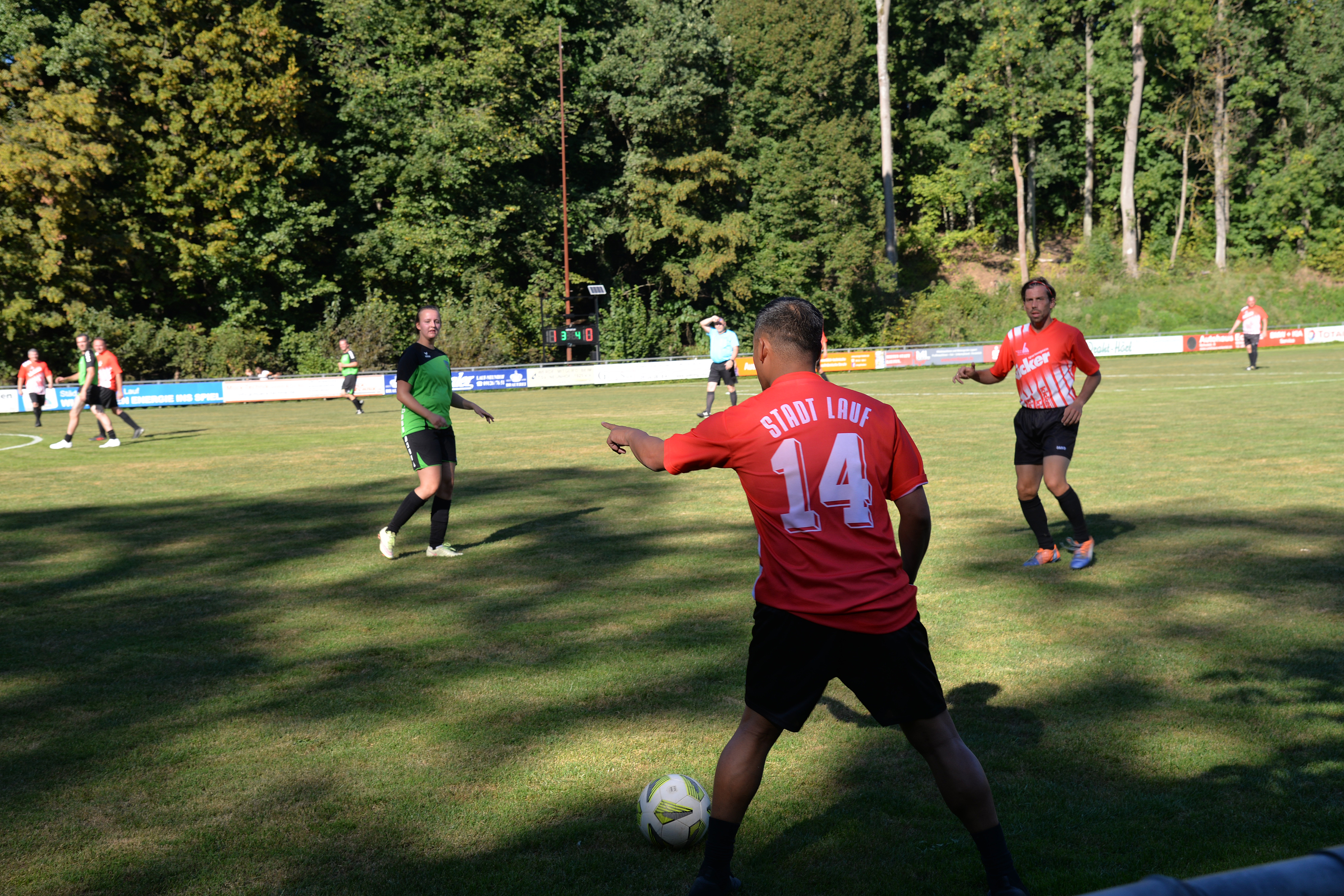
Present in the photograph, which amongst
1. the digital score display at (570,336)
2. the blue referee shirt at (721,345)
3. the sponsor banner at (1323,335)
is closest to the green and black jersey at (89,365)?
the blue referee shirt at (721,345)

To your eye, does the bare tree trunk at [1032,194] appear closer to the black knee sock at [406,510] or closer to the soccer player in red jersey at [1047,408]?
the soccer player in red jersey at [1047,408]

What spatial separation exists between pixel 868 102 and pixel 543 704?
59.9 metres

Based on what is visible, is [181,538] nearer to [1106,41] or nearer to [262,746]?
[262,746]

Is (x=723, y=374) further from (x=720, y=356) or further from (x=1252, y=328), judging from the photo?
(x=1252, y=328)

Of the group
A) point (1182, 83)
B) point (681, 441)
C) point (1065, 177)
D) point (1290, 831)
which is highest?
point (1182, 83)

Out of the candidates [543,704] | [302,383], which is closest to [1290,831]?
[543,704]

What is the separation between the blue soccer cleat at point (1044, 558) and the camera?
8.26 m

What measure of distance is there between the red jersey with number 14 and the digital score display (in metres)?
36.3

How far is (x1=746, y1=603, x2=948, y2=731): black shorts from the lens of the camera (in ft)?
10.9

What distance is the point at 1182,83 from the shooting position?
56500mm

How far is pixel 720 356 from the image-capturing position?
22.5 meters

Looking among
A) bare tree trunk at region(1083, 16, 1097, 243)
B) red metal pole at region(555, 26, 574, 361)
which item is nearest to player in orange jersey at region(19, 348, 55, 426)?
red metal pole at region(555, 26, 574, 361)

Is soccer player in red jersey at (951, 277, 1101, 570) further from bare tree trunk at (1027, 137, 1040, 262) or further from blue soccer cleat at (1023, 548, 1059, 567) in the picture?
bare tree trunk at (1027, 137, 1040, 262)

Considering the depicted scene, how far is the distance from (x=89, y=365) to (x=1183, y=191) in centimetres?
5423
